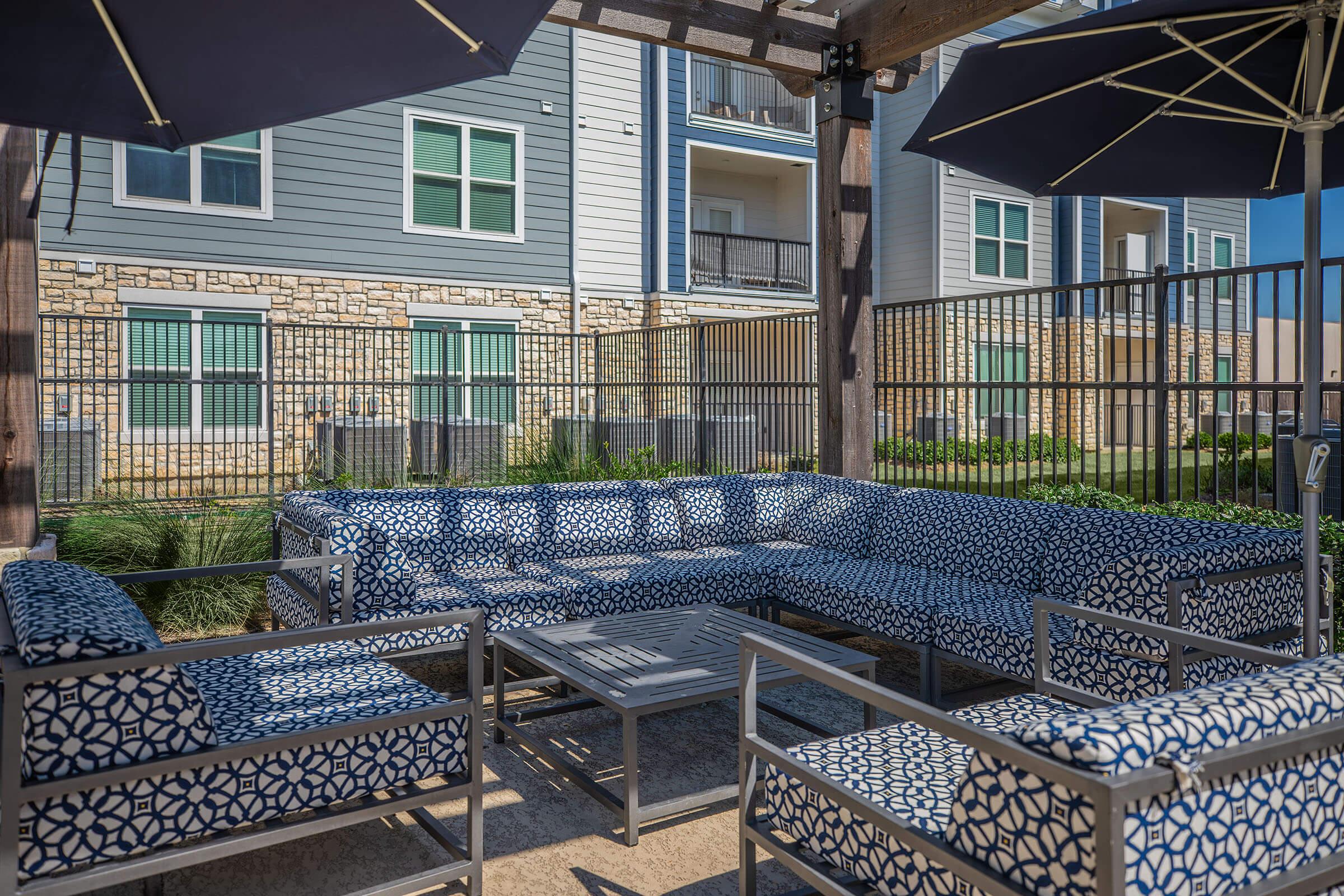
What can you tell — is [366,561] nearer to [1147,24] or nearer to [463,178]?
[1147,24]

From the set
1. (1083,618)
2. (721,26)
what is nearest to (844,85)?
(721,26)

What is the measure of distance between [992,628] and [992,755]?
2.21m

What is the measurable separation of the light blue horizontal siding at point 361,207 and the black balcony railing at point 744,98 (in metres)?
2.51

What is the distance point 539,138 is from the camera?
13.1 m

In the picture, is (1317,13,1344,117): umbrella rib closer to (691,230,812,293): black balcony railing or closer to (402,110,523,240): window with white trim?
(402,110,523,240): window with white trim

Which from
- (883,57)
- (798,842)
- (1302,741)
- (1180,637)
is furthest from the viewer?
(883,57)

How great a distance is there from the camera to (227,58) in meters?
3.19

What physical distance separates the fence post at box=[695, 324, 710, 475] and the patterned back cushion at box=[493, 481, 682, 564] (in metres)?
3.04

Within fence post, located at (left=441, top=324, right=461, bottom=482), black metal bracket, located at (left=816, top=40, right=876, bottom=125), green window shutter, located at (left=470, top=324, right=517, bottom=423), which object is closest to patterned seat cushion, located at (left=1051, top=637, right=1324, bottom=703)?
black metal bracket, located at (left=816, top=40, right=876, bottom=125)

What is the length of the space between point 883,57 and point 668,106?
8527 millimetres

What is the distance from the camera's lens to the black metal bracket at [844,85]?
6207 mm

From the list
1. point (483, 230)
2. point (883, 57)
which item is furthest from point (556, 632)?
point (483, 230)

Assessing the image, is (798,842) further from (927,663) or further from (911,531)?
(911,531)

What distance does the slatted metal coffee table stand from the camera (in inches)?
119
